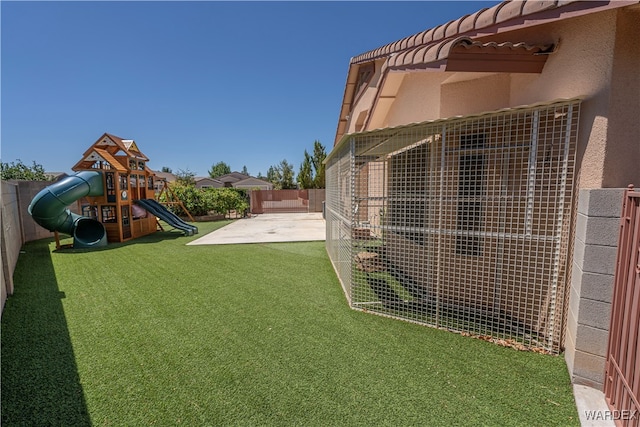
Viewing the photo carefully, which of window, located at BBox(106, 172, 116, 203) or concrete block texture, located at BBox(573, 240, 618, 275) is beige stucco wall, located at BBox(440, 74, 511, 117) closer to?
concrete block texture, located at BBox(573, 240, 618, 275)

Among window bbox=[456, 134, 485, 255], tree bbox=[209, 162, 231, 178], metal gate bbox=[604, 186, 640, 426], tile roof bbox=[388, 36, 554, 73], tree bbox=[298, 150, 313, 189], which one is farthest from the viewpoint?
tree bbox=[209, 162, 231, 178]

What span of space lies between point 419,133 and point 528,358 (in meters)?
2.94

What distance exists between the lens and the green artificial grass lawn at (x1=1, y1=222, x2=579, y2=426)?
2297 mm

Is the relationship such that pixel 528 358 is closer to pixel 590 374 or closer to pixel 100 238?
pixel 590 374

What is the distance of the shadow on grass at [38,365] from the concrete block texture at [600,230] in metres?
4.41

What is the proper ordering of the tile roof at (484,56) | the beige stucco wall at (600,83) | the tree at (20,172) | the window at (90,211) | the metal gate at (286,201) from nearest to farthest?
the beige stucco wall at (600,83), the tile roof at (484,56), the window at (90,211), the metal gate at (286,201), the tree at (20,172)

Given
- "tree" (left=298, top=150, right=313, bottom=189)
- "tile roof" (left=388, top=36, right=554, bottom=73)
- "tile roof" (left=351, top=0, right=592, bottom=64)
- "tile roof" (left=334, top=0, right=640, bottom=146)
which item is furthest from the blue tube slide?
"tree" (left=298, top=150, right=313, bottom=189)

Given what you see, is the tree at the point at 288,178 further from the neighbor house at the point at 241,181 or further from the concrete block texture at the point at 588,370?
the concrete block texture at the point at 588,370

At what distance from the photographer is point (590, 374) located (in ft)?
8.22

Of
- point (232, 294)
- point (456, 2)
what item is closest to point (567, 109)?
point (456, 2)

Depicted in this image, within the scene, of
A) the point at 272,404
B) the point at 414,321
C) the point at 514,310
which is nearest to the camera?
the point at 272,404

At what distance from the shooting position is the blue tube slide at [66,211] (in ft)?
27.7

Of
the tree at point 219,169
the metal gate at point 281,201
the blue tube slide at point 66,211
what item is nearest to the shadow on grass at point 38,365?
the blue tube slide at point 66,211

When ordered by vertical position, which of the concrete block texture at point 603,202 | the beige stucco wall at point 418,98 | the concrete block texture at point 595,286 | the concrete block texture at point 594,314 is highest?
the beige stucco wall at point 418,98
